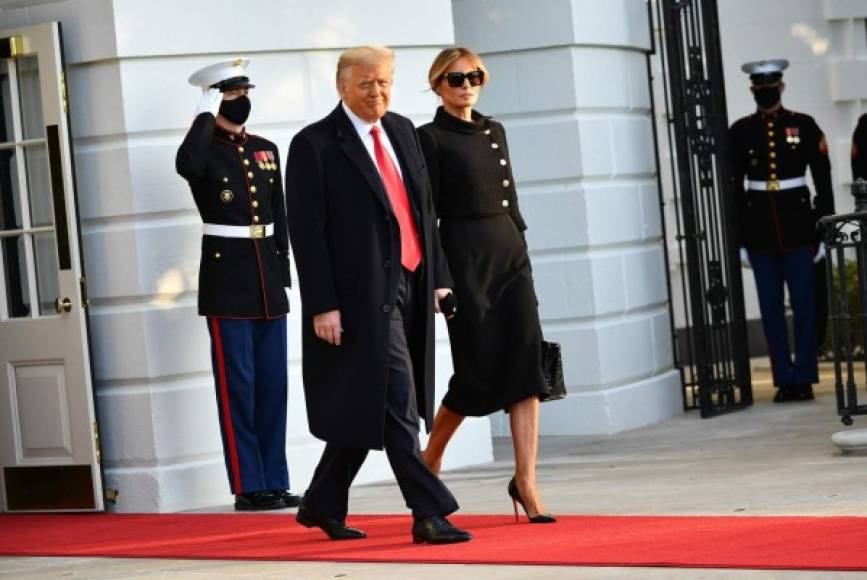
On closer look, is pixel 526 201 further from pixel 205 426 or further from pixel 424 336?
pixel 424 336

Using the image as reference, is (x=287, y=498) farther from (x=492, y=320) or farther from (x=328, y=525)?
(x=492, y=320)

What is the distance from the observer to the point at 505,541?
730 cm

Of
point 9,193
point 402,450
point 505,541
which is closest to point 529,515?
point 505,541

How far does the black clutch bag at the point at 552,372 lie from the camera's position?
304 inches

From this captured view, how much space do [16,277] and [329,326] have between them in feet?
9.48

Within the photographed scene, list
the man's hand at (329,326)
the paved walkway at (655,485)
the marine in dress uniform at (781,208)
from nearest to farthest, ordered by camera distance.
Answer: the paved walkway at (655,485)
the man's hand at (329,326)
the marine in dress uniform at (781,208)

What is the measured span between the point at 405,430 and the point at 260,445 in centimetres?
213

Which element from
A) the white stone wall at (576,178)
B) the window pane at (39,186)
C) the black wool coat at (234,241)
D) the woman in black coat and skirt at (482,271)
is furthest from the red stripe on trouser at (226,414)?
the white stone wall at (576,178)

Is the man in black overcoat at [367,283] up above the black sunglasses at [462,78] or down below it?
below

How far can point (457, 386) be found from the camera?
787 cm

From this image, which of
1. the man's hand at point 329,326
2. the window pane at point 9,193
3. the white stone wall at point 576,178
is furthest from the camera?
the white stone wall at point 576,178

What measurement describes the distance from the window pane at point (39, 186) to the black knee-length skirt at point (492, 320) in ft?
8.28

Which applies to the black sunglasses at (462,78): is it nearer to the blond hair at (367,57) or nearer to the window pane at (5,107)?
the blond hair at (367,57)

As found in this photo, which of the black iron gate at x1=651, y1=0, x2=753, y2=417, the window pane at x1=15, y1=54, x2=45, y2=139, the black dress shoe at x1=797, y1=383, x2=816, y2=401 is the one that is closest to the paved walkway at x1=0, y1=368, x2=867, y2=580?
the black dress shoe at x1=797, y1=383, x2=816, y2=401
